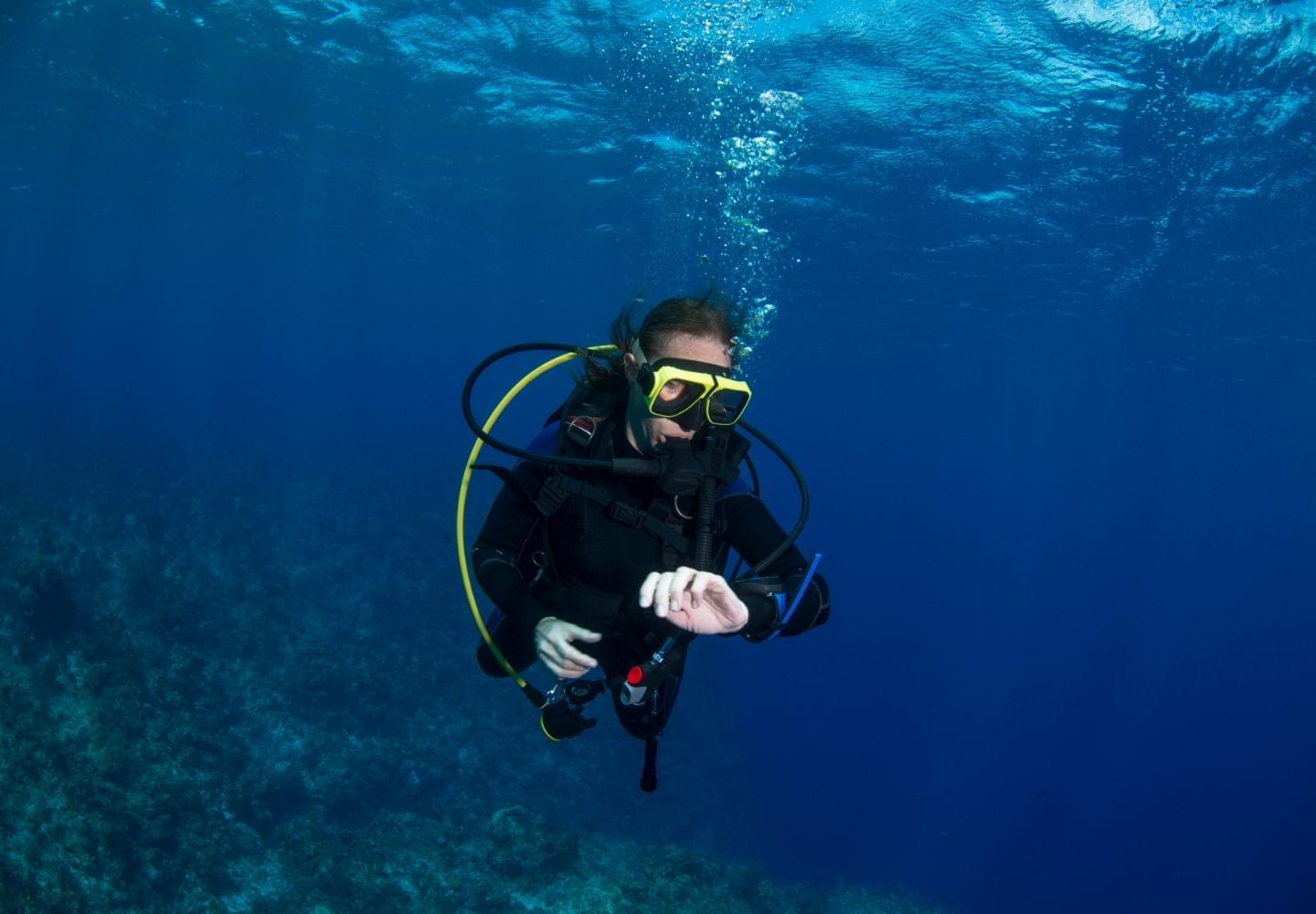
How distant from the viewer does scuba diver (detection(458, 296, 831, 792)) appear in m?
2.77

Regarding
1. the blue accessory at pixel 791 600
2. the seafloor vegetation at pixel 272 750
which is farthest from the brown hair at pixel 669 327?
the seafloor vegetation at pixel 272 750

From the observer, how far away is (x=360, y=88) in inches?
758

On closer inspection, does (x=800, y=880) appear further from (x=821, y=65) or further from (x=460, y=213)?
(x=460, y=213)

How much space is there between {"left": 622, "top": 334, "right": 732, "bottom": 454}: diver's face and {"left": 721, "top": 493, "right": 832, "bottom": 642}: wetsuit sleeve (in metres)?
0.47

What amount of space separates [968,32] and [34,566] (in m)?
19.4

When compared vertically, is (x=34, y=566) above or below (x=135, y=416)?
above

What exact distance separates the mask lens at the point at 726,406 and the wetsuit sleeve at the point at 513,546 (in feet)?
2.56

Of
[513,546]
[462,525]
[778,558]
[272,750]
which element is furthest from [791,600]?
[272,750]

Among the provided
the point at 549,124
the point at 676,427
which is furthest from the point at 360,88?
the point at 676,427

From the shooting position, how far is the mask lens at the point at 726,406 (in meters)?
2.85

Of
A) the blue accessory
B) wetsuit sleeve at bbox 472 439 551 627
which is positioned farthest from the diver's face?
the blue accessory

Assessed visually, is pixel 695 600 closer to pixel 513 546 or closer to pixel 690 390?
pixel 690 390

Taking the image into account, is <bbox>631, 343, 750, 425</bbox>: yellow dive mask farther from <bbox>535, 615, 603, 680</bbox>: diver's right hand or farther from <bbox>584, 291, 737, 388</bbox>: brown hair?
<bbox>535, 615, 603, 680</bbox>: diver's right hand

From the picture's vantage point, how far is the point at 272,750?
1245cm
